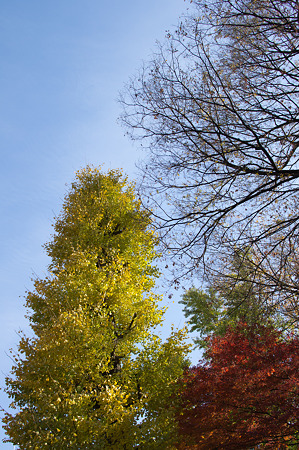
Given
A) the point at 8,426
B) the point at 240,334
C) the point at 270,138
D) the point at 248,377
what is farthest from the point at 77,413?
the point at 270,138

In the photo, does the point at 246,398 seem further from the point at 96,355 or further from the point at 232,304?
the point at 96,355

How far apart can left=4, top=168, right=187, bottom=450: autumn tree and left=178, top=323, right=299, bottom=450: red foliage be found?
2.03 ft

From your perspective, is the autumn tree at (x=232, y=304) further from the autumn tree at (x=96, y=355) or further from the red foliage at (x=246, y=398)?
the autumn tree at (x=96, y=355)

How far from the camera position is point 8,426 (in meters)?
6.29

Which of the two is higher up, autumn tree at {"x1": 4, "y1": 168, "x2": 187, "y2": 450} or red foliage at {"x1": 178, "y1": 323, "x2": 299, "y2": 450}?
autumn tree at {"x1": 4, "y1": 168, "x2": 187, "y2": 450}

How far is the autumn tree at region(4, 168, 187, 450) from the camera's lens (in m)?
6.17

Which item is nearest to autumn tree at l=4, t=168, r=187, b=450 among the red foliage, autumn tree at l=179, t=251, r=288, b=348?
the red foliage

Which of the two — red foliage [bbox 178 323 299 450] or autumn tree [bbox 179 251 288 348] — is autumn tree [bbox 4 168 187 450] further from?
autumn tree [bbox 179 251 288 348]

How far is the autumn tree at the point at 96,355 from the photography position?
20.2 feet

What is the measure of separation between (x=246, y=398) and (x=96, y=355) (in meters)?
3.08

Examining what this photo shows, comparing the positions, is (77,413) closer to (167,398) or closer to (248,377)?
(167,398)

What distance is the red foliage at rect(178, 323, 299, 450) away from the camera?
6.20 meters

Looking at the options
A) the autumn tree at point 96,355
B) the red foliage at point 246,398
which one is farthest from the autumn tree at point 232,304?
the autumn tree at point 96,355

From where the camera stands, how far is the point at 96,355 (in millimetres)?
6941
